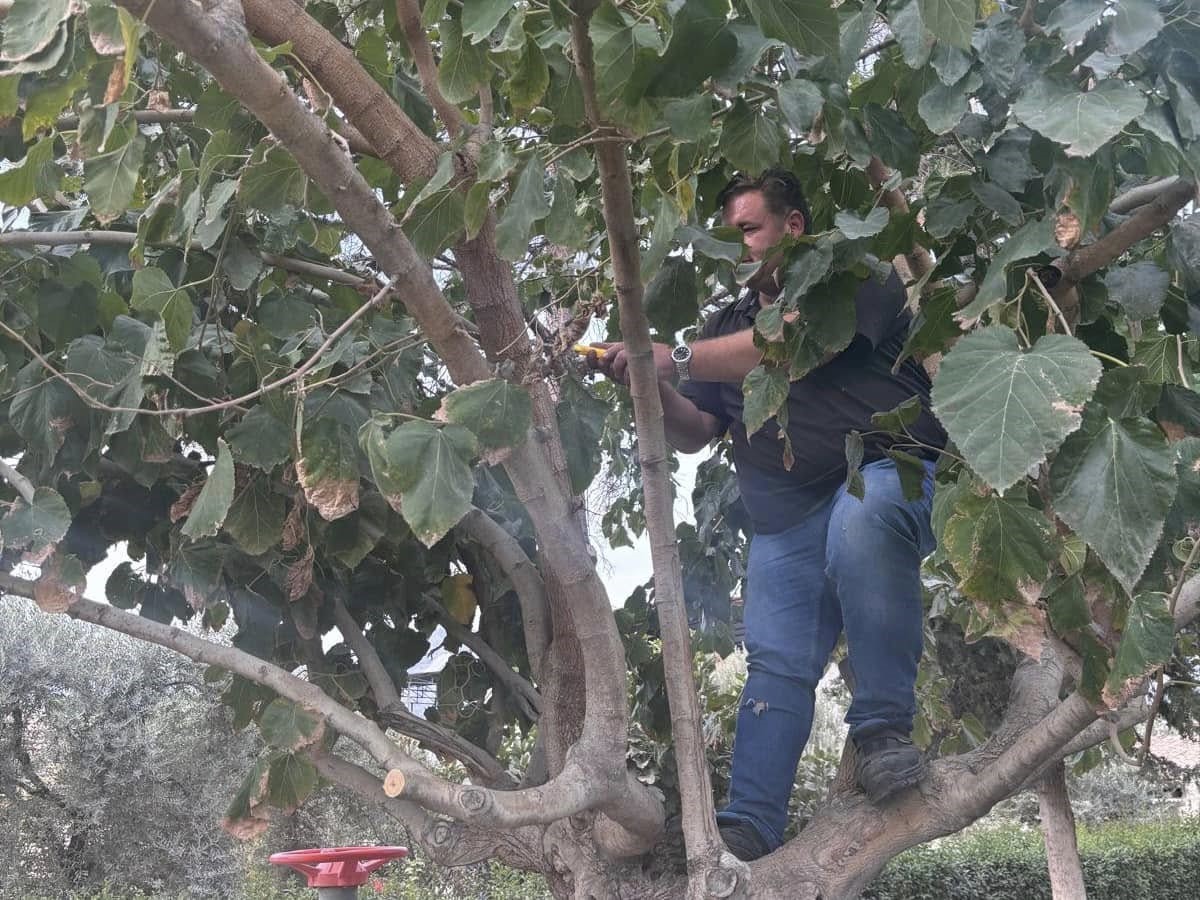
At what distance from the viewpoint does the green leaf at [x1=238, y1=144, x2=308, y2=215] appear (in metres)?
1.82

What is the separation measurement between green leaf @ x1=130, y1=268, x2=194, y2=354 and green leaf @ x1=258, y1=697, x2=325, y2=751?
26.0 inches

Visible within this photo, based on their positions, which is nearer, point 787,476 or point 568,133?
point 568,133

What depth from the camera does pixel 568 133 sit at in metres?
1.77

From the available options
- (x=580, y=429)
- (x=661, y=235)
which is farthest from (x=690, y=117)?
(x=580, y=429)

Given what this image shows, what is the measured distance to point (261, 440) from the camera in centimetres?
206

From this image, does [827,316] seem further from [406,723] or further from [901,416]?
[406,723]

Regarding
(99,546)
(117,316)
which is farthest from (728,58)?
(99,546)

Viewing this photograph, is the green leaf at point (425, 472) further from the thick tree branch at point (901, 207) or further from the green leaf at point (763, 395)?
the thick tree branch at point (901, 207)

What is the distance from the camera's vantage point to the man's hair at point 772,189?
2.28 metres

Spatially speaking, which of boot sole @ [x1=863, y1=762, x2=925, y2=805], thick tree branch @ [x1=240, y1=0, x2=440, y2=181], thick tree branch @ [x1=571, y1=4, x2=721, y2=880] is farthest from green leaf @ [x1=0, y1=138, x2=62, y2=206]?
boot sole @ [x1=863, y1=762, x2=925, y2=805]

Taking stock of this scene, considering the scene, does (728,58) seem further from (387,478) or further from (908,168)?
(387,478)

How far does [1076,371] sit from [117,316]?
1749 mm

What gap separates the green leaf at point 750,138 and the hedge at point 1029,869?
7.18m

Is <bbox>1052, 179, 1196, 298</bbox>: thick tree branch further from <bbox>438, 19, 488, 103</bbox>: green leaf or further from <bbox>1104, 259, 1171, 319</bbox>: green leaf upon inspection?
<bbox>438, 19, 488, 103</bbox>: green leaf
